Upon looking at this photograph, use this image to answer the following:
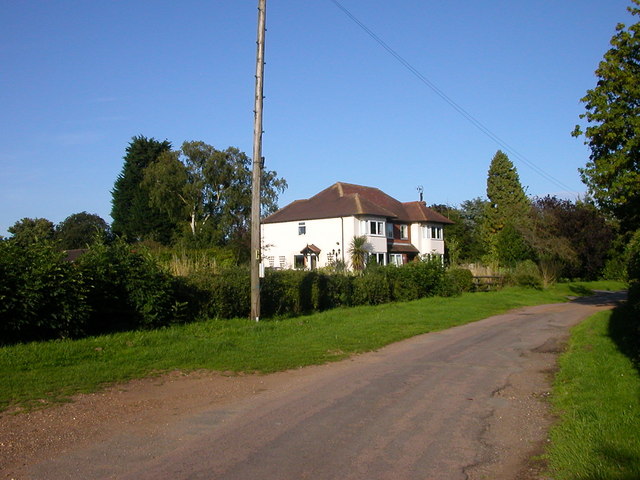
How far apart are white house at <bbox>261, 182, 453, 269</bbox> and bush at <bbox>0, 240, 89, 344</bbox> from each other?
1368 inches

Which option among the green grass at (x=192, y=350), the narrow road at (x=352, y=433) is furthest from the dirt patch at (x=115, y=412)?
the green grass at (x=192, y=350)

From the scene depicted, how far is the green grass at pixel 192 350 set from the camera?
934cm

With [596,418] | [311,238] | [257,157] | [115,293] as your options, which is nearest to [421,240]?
[311,238]

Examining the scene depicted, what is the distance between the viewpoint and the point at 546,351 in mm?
14164

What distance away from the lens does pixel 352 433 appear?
23.1 ft

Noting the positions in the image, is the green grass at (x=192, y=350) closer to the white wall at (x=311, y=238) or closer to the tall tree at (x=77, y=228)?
the white wall at (x=311, y=238)

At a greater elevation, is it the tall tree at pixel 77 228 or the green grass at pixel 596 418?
the tall tree at pixel 77 228

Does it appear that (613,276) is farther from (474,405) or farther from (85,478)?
(85,478)

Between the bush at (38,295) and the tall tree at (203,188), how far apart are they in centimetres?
4414

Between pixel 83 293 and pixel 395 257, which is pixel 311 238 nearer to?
pixel 395 257

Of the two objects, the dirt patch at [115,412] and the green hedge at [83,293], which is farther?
the green hedge at [83,293]

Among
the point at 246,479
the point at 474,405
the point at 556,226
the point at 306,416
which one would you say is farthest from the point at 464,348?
the point at 556,226

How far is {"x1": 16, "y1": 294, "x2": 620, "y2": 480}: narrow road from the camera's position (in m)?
5.78

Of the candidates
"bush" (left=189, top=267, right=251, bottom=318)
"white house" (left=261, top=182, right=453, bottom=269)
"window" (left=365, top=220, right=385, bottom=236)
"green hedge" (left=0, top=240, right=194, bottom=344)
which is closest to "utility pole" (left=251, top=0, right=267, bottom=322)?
"bush" (left=189, top=267, right=251, bottom=318)
